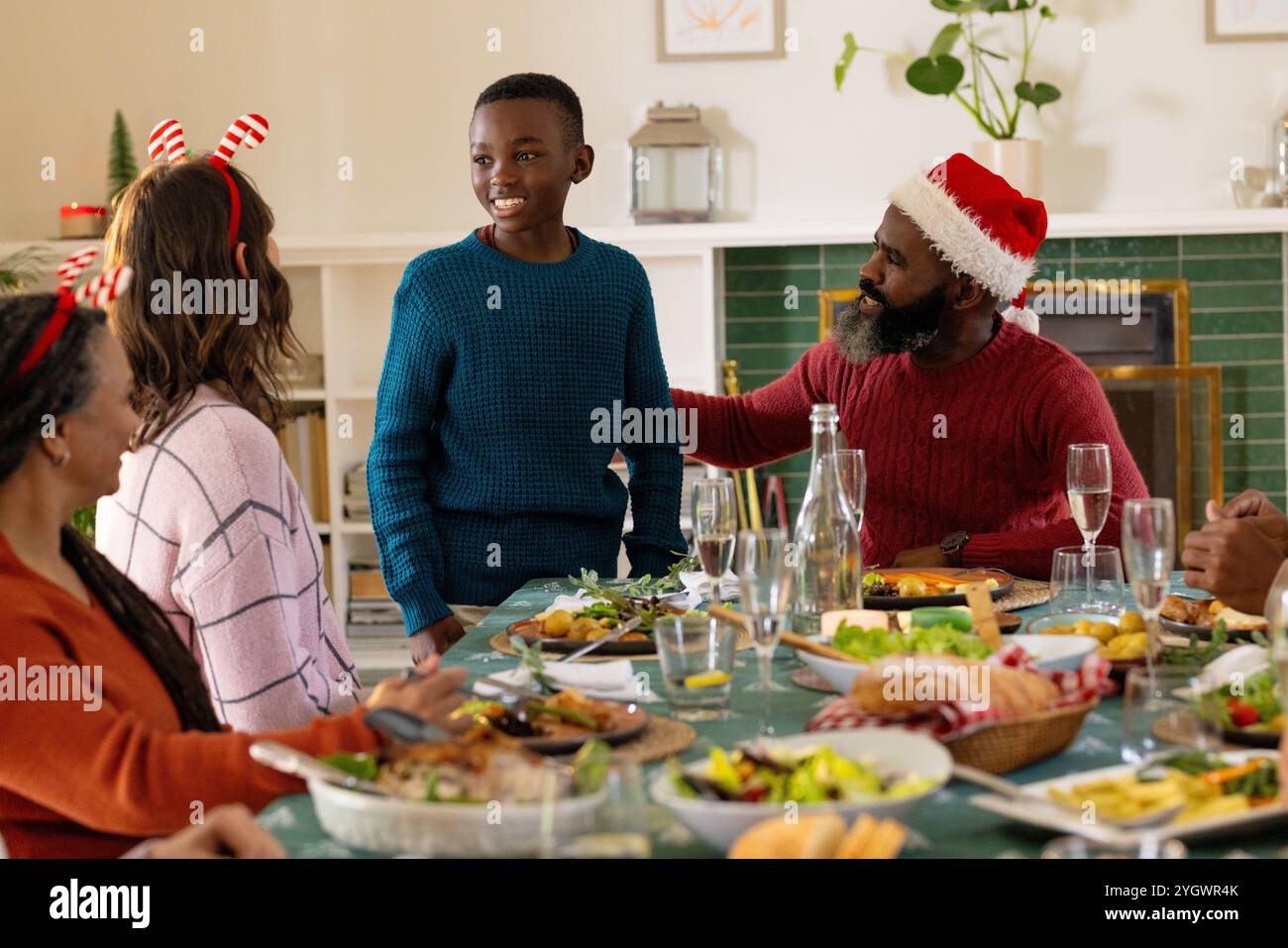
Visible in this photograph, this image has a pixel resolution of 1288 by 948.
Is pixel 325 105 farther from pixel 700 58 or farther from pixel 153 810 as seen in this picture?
pixel 153 810

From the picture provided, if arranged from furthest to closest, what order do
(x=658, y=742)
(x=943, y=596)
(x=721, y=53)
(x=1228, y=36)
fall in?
(x=721, y=53) < (x=1228, y=36) < (x=943, y=596) < (x=658, y=742)

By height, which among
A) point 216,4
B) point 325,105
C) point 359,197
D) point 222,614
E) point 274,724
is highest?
point 216,4

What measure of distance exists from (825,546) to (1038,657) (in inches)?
16.0

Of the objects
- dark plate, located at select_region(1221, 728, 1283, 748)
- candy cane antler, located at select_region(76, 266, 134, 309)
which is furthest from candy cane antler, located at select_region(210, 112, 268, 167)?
dark plate, located at select_region(1221, 728, 1283, 748)

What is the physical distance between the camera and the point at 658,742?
1321mm

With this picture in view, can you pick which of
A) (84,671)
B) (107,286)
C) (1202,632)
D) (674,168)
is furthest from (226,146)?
(674,168)

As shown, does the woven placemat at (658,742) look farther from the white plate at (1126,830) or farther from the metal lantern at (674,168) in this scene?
the metal lantern at (674,168)

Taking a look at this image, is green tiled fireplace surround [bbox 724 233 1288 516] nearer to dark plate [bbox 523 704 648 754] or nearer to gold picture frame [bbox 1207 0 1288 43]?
gold picture frame [bbox 1207 0 1288 43]

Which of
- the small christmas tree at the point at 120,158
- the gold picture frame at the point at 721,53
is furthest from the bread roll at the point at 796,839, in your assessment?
the small christmas tree at the point at 120,158

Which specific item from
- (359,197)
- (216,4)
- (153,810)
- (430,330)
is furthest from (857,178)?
(153,810)

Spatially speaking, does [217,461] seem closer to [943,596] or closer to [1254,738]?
[943,596]
